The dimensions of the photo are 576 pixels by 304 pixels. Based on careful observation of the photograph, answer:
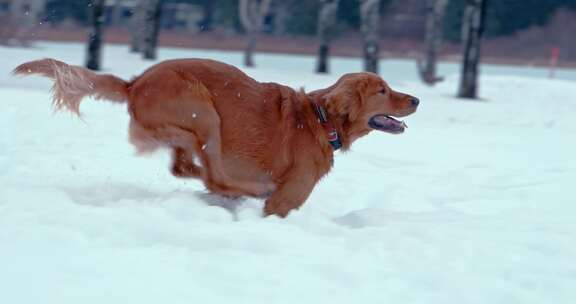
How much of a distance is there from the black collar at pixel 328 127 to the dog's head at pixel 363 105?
50 mm

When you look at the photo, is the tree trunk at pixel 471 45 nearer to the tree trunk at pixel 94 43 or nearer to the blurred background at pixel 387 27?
the tree trunk at pixel 94 43

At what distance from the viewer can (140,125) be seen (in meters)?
5.11

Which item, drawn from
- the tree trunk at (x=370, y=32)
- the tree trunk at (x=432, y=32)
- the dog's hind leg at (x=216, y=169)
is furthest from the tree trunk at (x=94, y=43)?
the dog's hind leg at (x=216, y=169)

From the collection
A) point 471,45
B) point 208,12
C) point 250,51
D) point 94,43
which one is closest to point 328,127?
point 471,45

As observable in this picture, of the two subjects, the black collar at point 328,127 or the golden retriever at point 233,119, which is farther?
the black collar at point 328,127

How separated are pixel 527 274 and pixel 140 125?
8.66ft

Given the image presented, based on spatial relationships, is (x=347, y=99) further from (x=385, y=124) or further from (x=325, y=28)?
(x=325, y=28)

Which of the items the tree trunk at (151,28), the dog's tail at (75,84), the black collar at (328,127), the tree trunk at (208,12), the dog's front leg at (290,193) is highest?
the dog's tail at (75,84)

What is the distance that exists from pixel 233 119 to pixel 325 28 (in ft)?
56.6

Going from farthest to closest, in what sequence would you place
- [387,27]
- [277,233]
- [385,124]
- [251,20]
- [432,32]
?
[387,27] < [251,20] < [432,32] < [385,124] < [277,233]

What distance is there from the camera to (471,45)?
17875 millimetres

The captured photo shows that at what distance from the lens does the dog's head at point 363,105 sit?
530cm

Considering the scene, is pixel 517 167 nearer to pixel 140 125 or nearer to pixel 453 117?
pixel 140 125

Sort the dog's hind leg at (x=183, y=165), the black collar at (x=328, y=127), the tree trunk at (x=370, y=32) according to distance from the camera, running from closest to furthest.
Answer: the black collar at (x=328, y=127) → the dog's hind leg at (x=183, y=165) → the tree trunk at (x=370, y=32)
